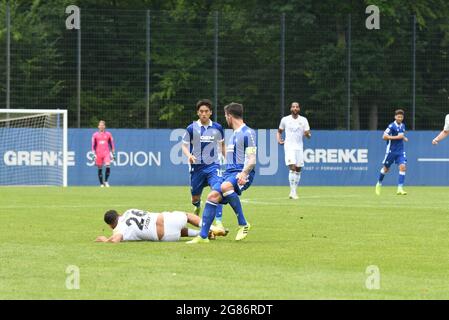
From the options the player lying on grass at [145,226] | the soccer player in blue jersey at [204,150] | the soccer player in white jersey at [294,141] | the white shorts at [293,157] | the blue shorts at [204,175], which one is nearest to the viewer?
the player lying on grass at [145,226]

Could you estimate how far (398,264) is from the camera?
44.1 ft

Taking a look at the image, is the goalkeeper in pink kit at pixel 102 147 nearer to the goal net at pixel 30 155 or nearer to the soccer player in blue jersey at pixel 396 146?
the goal net at pixel 30 155

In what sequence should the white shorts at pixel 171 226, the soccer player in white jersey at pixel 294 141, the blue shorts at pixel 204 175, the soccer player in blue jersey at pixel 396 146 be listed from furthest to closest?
the soccer player in blue jersey at pixel 396 146 < the soccer player in white jersey at pixel 294 141 < the blue shorts at pixel 204 175 < the white shorts at pixel 171 226

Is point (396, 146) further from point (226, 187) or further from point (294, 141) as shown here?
point (226, 187)

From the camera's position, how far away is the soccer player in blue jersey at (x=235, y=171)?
1608cm

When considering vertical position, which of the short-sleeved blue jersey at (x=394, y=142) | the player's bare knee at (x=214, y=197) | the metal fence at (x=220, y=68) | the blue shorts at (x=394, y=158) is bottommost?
the player's bare knee at (x=214, y=197)

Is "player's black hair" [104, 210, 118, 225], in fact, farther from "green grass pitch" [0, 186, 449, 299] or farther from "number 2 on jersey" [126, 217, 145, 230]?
"green grass pitch" [0, 186, 449, 299]

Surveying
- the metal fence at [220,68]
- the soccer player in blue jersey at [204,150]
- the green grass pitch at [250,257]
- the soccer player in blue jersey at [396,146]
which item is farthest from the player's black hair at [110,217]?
the metal fence at [220,68]

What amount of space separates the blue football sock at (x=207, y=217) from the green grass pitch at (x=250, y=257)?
11.4 inches

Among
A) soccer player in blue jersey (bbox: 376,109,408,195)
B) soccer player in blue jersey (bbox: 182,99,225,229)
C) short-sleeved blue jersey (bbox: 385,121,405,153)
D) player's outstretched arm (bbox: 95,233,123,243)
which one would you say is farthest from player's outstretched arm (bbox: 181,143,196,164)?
short-sleeved blue jersey (bbox: 385,121,405,153)

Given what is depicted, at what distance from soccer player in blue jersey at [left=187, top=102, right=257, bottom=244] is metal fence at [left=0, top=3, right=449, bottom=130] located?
83.8ft

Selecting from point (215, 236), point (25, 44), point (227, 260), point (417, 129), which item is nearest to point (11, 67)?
point (25, 44)
